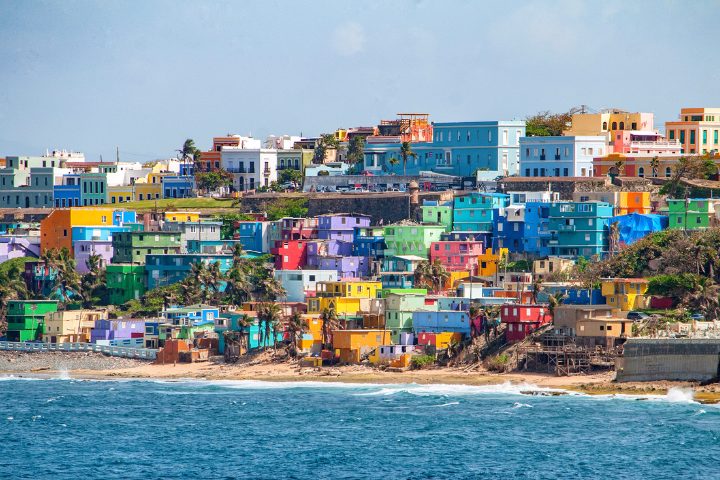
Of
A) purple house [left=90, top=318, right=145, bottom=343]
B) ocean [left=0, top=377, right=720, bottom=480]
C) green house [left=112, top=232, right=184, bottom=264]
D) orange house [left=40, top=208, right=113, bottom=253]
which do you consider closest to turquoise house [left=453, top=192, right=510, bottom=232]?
green house [left=112, top=232, right=184, bottom=264]

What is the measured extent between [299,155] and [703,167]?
4049 centimetres

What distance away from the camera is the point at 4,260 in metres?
138

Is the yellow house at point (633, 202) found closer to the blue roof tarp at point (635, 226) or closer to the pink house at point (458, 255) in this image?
the blue roof tarp at point (635, 226)

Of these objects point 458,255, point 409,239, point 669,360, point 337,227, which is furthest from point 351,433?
point 337,227

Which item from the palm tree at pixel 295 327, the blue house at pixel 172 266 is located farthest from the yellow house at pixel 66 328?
the palm tree at pixel 295 327

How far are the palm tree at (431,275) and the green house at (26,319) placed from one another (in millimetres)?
24931

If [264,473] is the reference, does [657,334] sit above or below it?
above

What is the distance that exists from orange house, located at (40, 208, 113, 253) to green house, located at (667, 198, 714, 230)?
43598 millimetres

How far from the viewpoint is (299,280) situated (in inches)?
4646

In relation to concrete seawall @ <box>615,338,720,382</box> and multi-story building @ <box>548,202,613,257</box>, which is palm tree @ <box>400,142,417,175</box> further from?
concrete seawall @ <box>615,338,720,382</box>

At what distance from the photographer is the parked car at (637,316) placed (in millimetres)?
100631

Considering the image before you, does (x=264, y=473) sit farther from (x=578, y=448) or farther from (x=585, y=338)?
(x=585, y=338)

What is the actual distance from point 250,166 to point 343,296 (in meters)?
45.8

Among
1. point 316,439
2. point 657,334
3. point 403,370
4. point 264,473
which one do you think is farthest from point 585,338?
point 264,473
